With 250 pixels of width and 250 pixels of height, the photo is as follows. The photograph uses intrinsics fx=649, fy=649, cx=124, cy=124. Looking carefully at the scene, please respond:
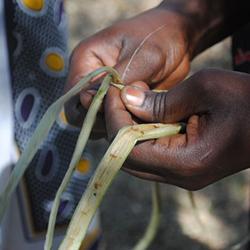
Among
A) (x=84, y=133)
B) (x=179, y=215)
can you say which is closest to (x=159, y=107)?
(x=84, y=133)

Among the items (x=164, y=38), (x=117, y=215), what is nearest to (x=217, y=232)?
(x=117, y=215)

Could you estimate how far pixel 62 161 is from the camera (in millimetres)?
1363

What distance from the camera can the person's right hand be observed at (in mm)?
1144

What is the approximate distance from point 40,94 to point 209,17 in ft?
1.23

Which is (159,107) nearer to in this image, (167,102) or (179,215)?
(167,102)

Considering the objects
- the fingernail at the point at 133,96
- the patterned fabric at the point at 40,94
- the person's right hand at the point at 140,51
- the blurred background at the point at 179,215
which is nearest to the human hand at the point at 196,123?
the fingernail at the point at 133,96

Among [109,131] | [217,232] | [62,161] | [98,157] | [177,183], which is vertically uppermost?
[109,131]

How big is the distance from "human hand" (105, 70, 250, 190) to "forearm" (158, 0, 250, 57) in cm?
31

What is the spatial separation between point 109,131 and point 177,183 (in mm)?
142

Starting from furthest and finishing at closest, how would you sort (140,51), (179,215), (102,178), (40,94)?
(179,215)
(40,94)
(140,51)
(102,178)

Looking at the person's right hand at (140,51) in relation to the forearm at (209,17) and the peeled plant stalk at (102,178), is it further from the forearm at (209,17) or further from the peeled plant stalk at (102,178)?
the peeled plant stalk at (102,178)

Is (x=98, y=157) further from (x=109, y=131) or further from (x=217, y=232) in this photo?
(x=109, y=131)

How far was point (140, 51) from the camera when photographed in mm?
1140

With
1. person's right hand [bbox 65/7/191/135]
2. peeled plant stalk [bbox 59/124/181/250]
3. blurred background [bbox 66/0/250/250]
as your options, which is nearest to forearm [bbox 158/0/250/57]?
person's right hand [bbox 65/7/191/135]
